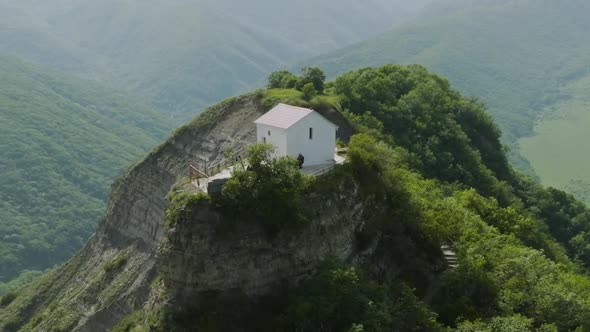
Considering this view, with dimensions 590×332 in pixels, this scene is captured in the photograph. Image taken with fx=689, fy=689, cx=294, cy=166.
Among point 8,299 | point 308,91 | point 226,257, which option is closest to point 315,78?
point 308,91

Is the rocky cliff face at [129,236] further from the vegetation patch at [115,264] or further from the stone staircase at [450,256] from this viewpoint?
the stone staircase at [450,256]

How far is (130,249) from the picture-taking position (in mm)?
53406

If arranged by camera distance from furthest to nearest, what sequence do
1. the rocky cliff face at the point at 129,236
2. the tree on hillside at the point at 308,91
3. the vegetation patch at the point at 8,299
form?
1. the vegetation patch at the point at 8,299
2. the tree on hillside at the point at 308,91
3. the rocky cliff face at the point at 129,236

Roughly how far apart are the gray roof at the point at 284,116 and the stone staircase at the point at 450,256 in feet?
36.5

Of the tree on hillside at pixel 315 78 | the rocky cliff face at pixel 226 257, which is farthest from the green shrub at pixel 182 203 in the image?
the tree on hillside at pixel 315 78

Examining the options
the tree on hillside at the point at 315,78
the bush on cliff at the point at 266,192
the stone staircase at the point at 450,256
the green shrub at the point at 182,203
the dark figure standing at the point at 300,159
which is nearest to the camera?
the green shrub at the point at 182,203

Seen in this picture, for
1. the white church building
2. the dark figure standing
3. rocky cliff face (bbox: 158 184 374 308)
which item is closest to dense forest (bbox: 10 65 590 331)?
rocky cliff face (bbox: 158 184 374 308)

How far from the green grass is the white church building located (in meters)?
115

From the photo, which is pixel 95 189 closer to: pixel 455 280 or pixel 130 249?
pixel 130 249

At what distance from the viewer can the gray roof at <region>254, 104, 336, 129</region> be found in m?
35.8

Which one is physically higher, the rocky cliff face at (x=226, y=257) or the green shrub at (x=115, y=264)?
the rocky cliff face at (x=226, y=257)

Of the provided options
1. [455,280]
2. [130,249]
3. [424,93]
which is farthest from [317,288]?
[424,93]

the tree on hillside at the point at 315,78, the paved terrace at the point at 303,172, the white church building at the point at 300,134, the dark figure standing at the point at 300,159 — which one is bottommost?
the paved terrace at the point at 303,172

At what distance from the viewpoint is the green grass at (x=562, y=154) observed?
150 m
